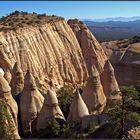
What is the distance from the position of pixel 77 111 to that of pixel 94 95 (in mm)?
3232

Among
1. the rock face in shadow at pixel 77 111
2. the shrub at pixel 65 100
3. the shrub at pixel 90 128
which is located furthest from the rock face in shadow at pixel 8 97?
the shrub at pixel 90 128

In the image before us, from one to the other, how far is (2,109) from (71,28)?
26.6 metres

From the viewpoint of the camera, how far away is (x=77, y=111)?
2522cm

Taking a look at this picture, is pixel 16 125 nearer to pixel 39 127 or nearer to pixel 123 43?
pixel 39 127

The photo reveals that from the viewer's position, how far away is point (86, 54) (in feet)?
151

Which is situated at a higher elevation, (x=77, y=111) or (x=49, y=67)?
(x=49, y=67)

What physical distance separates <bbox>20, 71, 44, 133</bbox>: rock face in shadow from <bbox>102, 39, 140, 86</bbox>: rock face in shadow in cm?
1761

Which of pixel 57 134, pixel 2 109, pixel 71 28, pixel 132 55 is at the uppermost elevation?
pixel 71 28

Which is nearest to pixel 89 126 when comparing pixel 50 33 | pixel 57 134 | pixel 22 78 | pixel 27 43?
pixel 57 134

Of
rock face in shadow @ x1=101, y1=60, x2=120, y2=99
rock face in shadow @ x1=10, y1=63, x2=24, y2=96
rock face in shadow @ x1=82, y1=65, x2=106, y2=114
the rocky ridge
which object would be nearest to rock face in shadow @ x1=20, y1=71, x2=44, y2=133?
the rocky ridge

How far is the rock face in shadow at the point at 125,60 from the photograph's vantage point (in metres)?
45.8

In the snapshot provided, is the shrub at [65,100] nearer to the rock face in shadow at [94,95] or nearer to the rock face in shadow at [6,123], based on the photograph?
the rock face in shadow at [94,95]

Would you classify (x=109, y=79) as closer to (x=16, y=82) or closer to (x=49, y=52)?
(x=16, y=82)

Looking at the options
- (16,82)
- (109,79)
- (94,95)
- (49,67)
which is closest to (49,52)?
(49,67)
